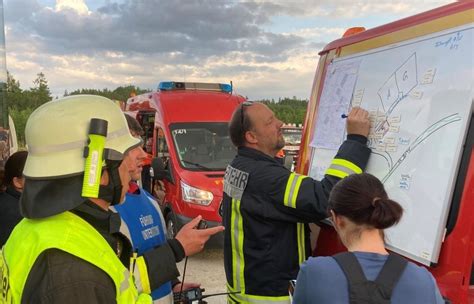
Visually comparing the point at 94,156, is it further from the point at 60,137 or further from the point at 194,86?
the point at 194,86

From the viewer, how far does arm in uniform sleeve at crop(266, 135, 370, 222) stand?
6.82 ft

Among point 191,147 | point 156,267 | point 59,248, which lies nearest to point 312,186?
point 156,267

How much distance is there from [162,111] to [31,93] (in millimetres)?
27200

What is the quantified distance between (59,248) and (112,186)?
287 millimetres

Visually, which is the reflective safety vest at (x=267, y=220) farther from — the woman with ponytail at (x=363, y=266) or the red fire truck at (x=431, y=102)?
the woman with ponytail at (x=363, y=266)

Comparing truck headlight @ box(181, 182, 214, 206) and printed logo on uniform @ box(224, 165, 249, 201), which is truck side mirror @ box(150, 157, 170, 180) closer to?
truck headlight @ box(181, 182, 214, 206)

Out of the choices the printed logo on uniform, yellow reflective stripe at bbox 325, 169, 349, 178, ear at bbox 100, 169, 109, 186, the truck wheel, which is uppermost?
ear at bbox 100, 169, 109, 186

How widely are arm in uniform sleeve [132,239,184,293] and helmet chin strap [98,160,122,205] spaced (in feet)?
1.19

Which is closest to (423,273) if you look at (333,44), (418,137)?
(418,137)

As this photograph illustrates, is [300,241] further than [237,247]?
No

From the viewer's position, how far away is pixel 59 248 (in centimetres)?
118

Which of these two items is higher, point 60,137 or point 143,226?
point 60,137

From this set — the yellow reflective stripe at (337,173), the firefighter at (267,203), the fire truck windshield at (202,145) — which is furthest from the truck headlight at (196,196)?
the yellow reflective stripe at (337,173)

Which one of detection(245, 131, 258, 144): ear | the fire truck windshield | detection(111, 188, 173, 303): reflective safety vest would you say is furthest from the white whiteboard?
the fire truck windshield
